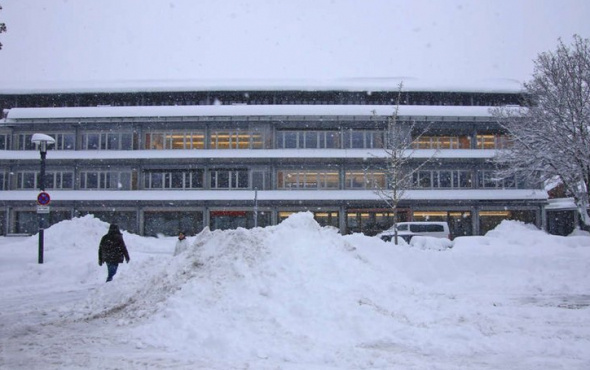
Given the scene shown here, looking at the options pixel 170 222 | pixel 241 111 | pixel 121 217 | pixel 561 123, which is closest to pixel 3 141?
pixel 121 217

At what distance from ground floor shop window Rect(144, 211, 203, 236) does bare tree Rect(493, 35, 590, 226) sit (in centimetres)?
2583

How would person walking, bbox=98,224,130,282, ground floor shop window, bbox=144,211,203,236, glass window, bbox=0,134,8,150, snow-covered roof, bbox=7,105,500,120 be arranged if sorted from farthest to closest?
glass window, bbox=0,134,8,150
ground floor shop window, bbox=144,211,203,236
snow-covered roof, bbox=7,105,500,120
person walking, bbox=98,224,130,282

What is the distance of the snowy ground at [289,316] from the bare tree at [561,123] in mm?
7453

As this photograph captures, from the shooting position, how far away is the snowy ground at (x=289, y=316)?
671 cm

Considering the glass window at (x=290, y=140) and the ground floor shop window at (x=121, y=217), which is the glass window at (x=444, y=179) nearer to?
the glass window at (x=290, y=140)

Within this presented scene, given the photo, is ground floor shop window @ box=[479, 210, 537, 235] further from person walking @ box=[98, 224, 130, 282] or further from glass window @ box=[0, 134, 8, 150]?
glass window @ box=[0, 134, 8, 150]

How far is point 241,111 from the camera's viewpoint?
40.6m

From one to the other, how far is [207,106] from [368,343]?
3610 centimetres

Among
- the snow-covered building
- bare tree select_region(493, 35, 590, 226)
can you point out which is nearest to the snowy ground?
bare tree select_region(493, 35, 590, 226)

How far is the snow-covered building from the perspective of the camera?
4012cm

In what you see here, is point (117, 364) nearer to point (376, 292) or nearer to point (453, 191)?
point (376, 292)

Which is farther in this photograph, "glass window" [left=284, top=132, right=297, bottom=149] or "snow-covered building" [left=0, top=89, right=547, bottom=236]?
"glass window" [left=284, top=132, right=297, bottom=149]

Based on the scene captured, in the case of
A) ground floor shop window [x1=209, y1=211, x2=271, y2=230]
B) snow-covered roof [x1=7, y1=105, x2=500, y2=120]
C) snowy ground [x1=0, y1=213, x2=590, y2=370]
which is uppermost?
snow-covered roof [x1=7, y1=105, x2=500, y2=120]

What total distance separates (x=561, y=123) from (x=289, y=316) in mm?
17387
